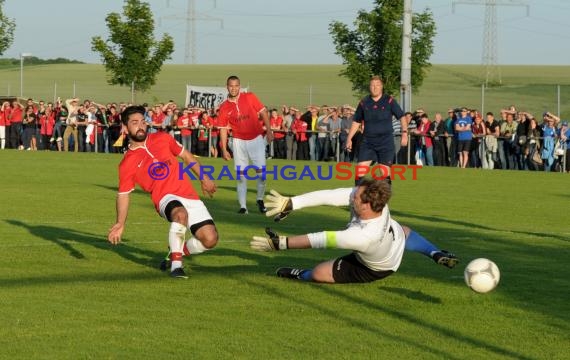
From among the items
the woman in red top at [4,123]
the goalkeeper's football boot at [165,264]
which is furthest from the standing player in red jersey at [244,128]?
the woman in red top at [4,123]

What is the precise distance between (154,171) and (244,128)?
24.2ft

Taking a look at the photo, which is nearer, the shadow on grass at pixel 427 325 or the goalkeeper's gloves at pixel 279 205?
the shadow on grass at pixel 427 325

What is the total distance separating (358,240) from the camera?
9648 mm

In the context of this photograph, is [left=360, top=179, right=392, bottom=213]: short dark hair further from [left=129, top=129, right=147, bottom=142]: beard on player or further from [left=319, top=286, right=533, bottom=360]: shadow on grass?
[left=129, top=129, right=147, bottom=142]: beard on player

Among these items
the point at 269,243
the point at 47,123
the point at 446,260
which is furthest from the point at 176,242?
the point at 47,123

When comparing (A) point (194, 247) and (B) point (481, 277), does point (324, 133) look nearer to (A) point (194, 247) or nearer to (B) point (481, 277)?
(A) point (194, 247)

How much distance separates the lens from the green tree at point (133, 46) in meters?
52.8

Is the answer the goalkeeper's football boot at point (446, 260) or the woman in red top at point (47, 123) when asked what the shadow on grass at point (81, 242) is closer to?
the goalkeeper's football boot at point (446, 260)

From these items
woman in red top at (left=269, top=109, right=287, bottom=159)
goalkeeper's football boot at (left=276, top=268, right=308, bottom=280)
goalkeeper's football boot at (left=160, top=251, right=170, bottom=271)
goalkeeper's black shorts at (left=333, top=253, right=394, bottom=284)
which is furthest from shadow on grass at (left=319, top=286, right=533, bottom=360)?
woman in red top at (left=269, top=109, right=287, bottom=159)

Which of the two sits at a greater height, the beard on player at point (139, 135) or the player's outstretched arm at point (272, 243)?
the beard on player at point (139, 135)

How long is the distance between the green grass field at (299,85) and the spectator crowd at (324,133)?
44.6 feet

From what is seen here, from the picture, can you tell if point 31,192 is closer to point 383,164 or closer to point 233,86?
point 233,86

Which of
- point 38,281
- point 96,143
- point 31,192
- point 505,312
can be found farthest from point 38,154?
point 505,312

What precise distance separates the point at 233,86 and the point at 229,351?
36.0 ft
